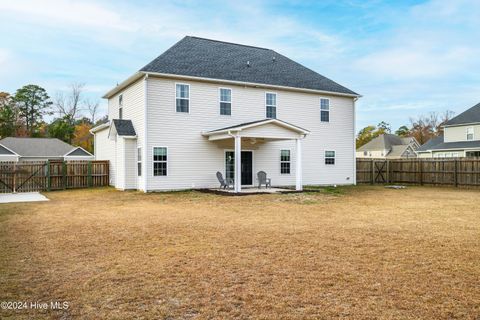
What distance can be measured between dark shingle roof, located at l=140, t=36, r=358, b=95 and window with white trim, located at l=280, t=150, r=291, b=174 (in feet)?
12.2

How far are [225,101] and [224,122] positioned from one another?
3.55ft

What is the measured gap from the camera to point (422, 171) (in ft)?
81.9

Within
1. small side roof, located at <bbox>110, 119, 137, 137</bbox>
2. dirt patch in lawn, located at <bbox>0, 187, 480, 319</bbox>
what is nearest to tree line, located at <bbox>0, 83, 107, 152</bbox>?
small side roof, located at <bbox>110, 119, 137, 137</bbox>

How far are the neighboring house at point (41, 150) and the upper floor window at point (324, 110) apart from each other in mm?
26366

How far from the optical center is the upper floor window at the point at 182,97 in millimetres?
18625

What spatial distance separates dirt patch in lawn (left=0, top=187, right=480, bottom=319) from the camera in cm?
408

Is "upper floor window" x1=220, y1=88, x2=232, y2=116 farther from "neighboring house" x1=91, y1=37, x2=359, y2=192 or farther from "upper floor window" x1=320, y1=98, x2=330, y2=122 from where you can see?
"upper floor window" x1=320, y1=98, x2=330, y2=122

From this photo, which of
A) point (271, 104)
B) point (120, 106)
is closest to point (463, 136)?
point (271, 104)

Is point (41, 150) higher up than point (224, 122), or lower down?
lower down

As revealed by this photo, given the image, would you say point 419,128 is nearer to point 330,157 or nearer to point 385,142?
point 385,142

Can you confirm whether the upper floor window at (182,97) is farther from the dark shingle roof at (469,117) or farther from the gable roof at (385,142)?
the gable roof at (385,142)

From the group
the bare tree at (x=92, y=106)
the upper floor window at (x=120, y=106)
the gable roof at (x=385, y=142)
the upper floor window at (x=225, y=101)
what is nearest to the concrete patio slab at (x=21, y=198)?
the upper floor window at (x=120, y=106)

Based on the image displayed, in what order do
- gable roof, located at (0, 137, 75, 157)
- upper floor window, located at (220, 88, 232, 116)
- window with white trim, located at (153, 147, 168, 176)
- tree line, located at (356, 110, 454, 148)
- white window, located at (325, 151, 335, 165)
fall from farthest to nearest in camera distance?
tree line, located at (356, 110, 454, 148)
gable roof, located at (0, 137, 75, 157)
white window, located at (325, 151, 335, 165)
upper floor window, located at (220, 88, 232, 116)
window with white trim, located at (153, 147, 168, 176)

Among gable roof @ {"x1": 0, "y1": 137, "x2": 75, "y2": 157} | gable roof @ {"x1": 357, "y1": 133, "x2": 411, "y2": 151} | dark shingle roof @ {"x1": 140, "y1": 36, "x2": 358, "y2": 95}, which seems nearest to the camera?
dark shingle roof @ {"x1": 140, "y1": 36, "x2": 358, "y2": 95}
